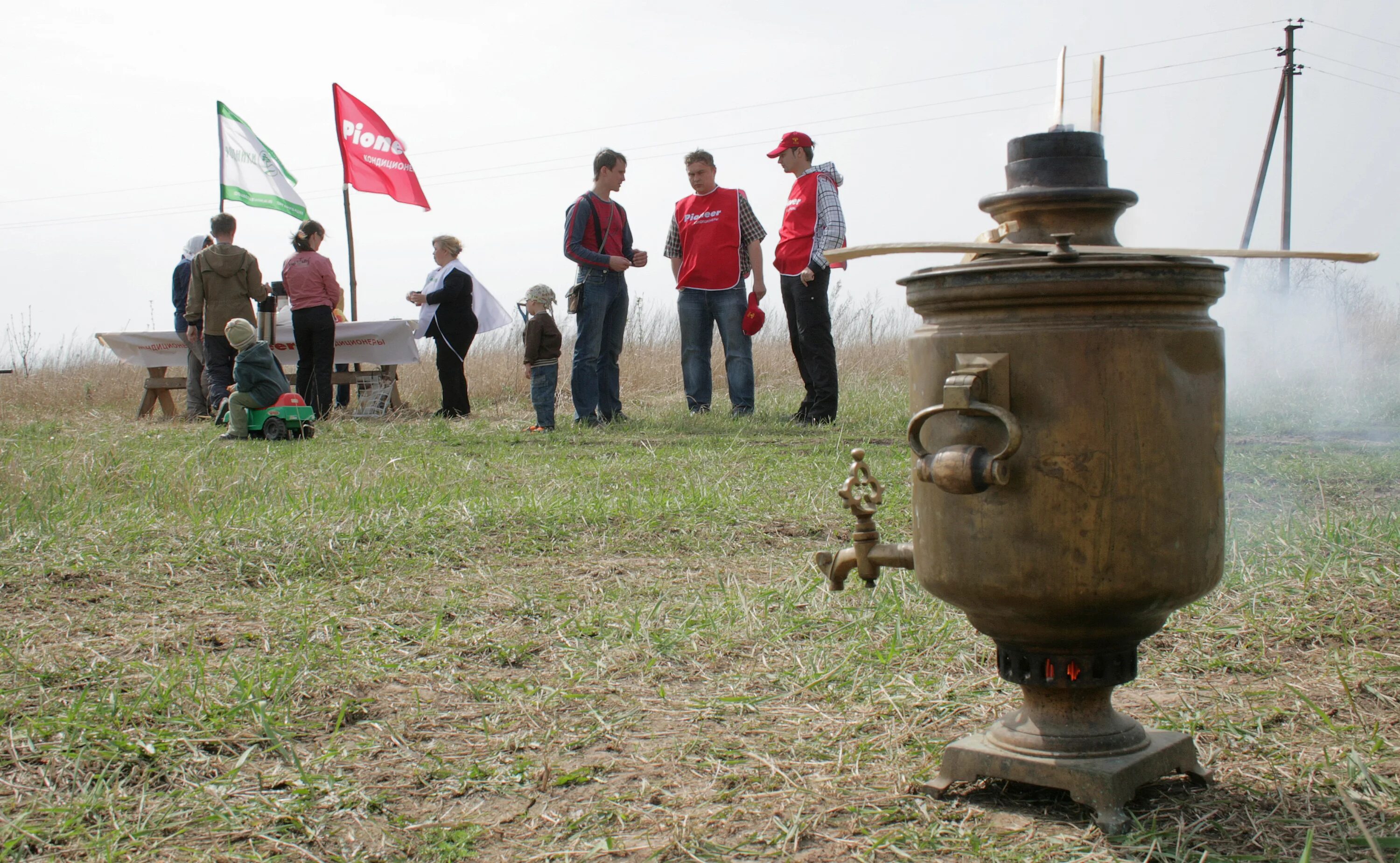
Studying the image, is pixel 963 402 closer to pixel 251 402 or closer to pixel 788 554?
pixel 788 554

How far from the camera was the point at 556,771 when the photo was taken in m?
2.00

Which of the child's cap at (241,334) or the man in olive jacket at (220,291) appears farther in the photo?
the man in olive jacket at (220,291)

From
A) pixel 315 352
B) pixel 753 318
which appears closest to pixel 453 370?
pixel 315 352

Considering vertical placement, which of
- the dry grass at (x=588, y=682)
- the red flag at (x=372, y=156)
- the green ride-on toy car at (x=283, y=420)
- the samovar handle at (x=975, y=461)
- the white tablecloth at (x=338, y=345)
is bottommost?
the dry grass at (x=588, y=682)

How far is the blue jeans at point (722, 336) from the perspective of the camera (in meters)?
7.96

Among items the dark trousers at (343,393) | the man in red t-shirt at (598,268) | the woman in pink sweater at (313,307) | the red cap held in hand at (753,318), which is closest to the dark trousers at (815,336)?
the red cap held in hand at (753,318)

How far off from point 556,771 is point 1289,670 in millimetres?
1577

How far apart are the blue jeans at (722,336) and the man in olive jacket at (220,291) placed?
3.60 m

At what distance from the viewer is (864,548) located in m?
2.00

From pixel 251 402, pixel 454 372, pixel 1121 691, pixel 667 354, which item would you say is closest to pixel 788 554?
pixel 1121 691

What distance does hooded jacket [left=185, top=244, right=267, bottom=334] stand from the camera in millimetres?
8836

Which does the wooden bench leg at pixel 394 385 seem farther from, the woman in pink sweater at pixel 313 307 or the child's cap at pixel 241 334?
the child's cap at pixel 241 334

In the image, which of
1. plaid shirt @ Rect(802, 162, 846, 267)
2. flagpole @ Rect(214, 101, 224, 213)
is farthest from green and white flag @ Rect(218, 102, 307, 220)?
plaid shirt @ Rect(802, 162, 846, 267)

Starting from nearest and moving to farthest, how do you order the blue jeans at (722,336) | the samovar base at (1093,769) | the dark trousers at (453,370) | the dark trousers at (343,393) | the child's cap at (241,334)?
1. the samovar base at (1093,769)
2. the child's cap at (241,334)
3. the blue jeans at (722,336)
4. the dark trousers at (453,370)
5. the dark trousers at (343,393)
